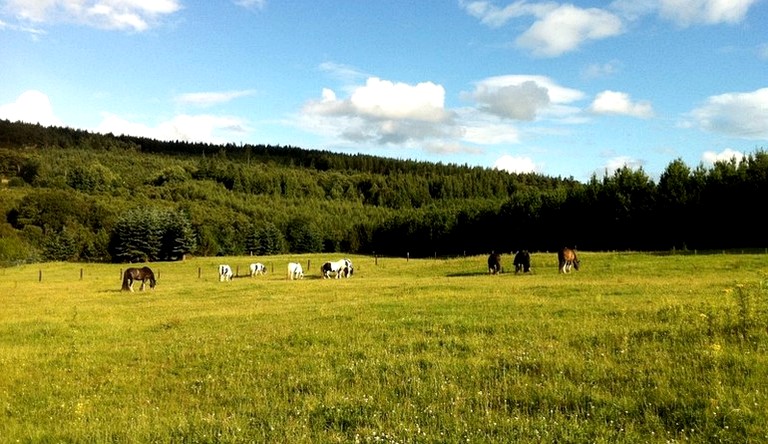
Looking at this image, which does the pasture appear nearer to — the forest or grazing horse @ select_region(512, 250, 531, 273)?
grazing horse @ select_region(512, 250, 531, 273)

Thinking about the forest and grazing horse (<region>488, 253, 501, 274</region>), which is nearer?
grazing horse (<region>488, 253, 501, 274</region>)

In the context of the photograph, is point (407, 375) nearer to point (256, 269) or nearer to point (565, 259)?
point (565, 259)

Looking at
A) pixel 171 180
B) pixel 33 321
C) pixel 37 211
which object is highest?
pixel 171 180

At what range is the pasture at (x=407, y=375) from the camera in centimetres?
702

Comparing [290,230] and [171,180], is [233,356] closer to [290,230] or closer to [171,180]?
[290,230]

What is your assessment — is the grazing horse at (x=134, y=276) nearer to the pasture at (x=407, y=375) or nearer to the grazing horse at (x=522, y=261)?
the pasture at (x=407, y=375)

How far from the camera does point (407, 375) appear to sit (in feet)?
31.2

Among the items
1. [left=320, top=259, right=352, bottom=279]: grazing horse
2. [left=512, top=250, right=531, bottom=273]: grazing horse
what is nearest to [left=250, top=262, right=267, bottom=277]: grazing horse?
[left=320, top=259, right=352, bottom=279]: grazing horse

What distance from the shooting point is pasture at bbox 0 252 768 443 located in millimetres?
7020

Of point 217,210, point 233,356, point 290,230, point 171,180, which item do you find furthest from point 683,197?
point 171,180

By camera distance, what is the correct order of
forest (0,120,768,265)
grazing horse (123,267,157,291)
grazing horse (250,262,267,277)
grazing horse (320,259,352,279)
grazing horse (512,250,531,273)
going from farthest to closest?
forest (0,120,768,265)
grazing horse (250,262,267,277)
grazing horse (320,259,352,279)
grazing horse (512,250,531,273)
grazing horse (123,267,157,291)

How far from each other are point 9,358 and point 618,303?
17.6 m

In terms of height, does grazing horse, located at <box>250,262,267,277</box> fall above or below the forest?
below

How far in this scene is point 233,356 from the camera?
11961 millimetres
